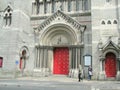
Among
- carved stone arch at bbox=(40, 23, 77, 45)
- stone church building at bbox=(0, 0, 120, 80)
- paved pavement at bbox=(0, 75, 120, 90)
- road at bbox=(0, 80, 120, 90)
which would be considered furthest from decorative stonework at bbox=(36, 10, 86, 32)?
road at bbox=(0, 80, 120, 90)

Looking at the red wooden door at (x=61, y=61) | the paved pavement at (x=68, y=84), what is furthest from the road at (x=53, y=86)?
the red wooden door at (x=61, y=61)

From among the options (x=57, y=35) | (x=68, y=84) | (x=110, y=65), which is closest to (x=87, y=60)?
(x=110, y=65)

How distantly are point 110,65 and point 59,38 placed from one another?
23.1ft

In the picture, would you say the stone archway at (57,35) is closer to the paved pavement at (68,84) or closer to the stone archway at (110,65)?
the stone archway at (110,65)

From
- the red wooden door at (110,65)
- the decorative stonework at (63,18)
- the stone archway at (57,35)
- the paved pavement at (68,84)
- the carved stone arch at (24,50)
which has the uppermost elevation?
the decorative stonework at (63,18)

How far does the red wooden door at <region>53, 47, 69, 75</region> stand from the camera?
23.0 m

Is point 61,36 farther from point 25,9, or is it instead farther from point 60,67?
point 25,9

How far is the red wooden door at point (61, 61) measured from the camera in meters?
23.0

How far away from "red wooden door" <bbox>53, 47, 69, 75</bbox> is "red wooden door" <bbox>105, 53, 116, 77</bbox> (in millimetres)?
5114

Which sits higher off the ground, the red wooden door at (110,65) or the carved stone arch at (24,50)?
the carved stone arch at (24,50)

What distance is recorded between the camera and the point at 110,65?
1972 centimetres

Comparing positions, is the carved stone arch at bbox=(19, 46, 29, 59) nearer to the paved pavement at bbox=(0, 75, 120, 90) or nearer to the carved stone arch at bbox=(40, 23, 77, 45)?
the carved stone arch at bbox=(40, 23, 77, 45)

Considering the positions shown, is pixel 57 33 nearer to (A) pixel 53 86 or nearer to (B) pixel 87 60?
(B) pixel 87 60

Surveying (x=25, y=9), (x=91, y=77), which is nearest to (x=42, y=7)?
(x=25, y=9)
